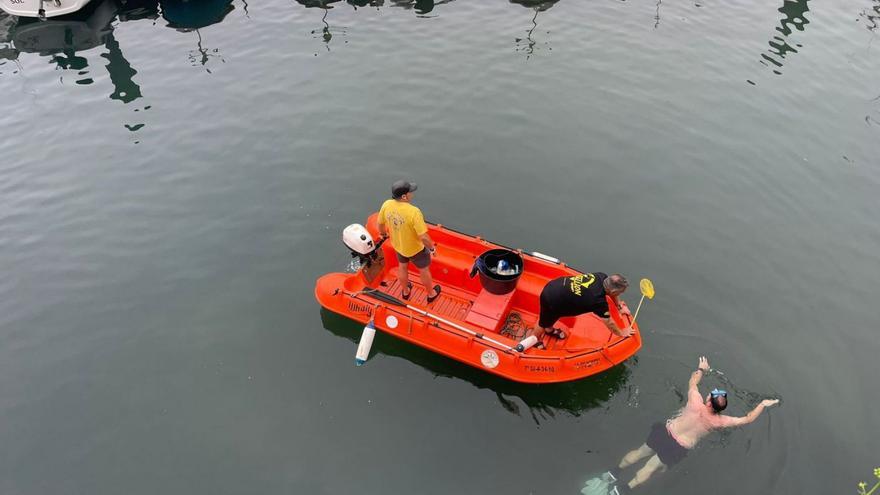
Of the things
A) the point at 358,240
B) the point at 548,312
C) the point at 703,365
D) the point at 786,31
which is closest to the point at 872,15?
the point at 786,31

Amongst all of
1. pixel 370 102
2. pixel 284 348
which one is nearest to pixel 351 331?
pixel 284 348

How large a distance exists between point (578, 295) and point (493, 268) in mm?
1921

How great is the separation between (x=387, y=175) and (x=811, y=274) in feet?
29.2

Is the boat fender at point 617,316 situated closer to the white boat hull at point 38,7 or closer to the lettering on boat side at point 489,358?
the lettering on boat side at point 489,358

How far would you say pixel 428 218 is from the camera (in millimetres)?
11484

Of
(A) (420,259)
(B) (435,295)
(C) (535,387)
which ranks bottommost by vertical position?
(C) (535,387)

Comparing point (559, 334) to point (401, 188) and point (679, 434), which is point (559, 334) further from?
point (401, 188)

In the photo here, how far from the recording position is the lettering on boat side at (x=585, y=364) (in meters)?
7.87

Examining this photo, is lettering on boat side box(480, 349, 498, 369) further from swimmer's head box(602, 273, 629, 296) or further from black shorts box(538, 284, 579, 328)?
swimmer's head box(602, 273, 629, 296)

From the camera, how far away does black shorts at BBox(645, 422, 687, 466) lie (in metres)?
7.08

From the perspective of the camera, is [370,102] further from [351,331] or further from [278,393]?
[278,393]

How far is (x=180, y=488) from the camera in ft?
24.4

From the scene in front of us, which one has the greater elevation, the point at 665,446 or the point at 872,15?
the point at 872,15

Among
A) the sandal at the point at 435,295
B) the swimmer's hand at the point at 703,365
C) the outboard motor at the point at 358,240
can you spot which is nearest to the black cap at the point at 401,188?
the outboard motor at the point at 358,240
